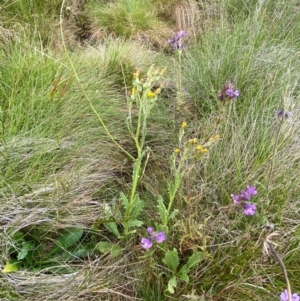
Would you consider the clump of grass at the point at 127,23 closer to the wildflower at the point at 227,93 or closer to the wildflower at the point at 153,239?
the wildflower at the point at 227,93

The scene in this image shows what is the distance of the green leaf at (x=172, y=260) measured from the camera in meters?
1.41

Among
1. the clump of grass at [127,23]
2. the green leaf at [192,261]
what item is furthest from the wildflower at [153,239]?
the clump of grass at [127,23]

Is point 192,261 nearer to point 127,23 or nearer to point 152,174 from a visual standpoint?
point 152,174

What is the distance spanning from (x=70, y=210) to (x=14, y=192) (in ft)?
0.73

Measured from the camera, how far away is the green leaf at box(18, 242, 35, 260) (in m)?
1.51

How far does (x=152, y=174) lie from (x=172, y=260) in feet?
1.71

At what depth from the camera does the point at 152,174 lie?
1.87 meters

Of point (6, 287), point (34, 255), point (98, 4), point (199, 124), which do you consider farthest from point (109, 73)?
point (6, 287)

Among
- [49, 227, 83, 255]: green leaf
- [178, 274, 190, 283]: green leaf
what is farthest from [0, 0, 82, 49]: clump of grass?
[178, 274, 190, 283]: green leaf

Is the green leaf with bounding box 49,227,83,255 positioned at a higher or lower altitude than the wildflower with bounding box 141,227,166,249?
lower

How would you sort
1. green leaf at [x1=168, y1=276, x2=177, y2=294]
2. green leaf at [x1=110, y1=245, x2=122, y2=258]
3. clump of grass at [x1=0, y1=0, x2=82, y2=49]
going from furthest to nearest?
1. clump of grass at [x1=0, y1=0, x2=82, y2=49]
2. green leaf at [x1=110, y1=245, x2=122, y2=258]
3. green leaf at [x1=168, y1=276, x2=177, y2=294]

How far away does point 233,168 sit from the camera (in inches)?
71.4

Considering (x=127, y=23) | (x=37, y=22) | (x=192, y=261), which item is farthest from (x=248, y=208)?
(x=127, y=23)

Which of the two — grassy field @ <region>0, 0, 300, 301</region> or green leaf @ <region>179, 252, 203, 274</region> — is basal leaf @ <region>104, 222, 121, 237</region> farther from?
green leaf @ <region>179, 252, 203, 274</region>
